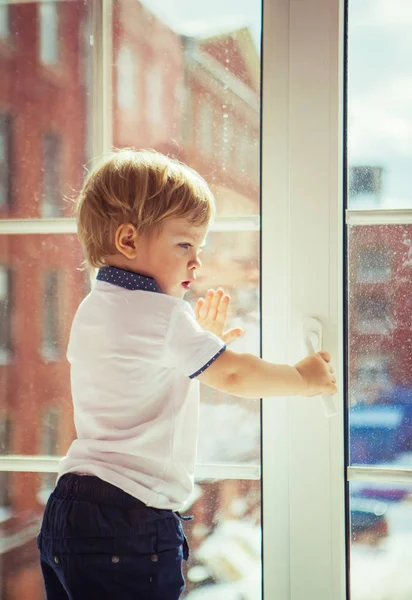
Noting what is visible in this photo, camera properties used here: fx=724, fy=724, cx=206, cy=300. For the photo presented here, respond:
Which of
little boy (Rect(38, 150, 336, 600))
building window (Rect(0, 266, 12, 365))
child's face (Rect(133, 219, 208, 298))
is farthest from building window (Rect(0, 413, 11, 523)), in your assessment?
child's face (Rect(133, 219, 208, 298))

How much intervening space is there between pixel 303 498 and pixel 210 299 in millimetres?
430

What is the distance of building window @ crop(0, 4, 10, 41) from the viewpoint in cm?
158

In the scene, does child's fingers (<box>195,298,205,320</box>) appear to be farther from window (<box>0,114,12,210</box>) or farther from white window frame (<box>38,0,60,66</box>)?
white window frame (<box>38,0,60,66</box>)

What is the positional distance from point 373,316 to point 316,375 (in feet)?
0.85

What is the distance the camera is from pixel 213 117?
1.49m

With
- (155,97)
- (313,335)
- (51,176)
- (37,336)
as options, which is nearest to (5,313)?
(37,336)

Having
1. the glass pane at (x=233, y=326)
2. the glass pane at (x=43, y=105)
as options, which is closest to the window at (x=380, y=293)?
the glass pane at (x=233, y=326)

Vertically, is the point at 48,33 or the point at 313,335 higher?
the point at 48,33

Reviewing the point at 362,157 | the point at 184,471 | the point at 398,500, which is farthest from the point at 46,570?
the point at 362,157

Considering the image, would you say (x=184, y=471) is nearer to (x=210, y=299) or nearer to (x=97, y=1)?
(x=210, y=299)

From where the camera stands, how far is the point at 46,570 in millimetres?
1282

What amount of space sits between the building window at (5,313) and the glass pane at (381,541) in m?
0.78

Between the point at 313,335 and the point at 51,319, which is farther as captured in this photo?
the point at 51,319

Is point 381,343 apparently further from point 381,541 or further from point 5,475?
point 5,475
